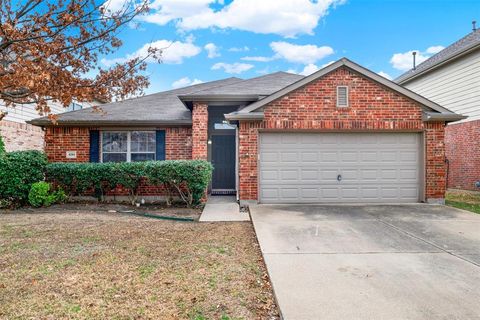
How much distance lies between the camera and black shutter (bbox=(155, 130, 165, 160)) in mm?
10281

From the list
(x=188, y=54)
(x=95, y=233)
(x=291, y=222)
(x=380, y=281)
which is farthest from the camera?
(x=188, y=54)

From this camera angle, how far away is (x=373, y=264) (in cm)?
423

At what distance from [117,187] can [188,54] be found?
10.7 metres

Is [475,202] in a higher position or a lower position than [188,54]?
lower

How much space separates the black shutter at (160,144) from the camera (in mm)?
10281

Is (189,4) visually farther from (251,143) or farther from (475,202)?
(475,202)

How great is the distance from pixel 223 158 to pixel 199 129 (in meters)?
2.05

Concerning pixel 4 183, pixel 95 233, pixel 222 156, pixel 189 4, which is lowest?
pixel 95 233

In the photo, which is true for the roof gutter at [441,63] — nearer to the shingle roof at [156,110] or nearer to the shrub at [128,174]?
the shingle roof at [156,110]

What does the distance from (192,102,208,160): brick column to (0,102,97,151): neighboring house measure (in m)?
→ 8.00

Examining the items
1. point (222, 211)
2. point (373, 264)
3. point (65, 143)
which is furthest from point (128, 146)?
point (373, 264)

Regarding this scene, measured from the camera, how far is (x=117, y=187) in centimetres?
996

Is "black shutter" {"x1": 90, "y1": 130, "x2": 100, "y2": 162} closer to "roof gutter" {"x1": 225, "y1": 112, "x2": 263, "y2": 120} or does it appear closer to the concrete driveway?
"roof gutter" {"x1": 225, "y1": 112, "x2": 263, "y2": 120}

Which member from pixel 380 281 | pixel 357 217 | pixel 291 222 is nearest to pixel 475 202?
pixel 357 217
